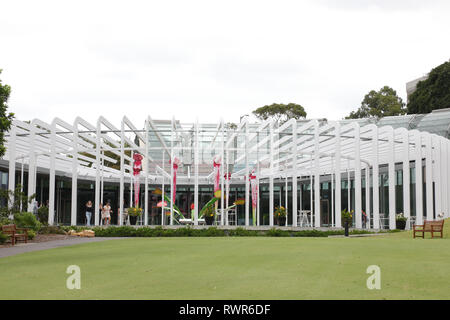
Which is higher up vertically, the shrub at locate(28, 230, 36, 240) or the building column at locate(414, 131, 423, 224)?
the building column at locate(414, 131, 423, 224)

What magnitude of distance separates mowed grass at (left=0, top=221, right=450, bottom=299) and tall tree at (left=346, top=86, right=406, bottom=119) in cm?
5488

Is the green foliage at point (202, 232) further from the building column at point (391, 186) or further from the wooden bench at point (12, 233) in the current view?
the wooden bench at point (12, 233)

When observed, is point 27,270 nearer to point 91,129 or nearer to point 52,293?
point 52,293

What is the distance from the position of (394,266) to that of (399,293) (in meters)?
2.50

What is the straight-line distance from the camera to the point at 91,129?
27.7 m

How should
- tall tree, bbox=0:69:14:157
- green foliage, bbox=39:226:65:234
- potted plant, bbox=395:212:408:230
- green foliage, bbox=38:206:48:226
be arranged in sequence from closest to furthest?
tall tree, bbox=0:69:14:157 → green foliage, bbox=39:226:65:234 → green foliage, bbox=38:206:48:226 → potted plant, bbox=395:212:408:230

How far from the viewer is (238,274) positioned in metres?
8.55

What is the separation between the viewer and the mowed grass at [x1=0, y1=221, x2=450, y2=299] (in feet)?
22.7

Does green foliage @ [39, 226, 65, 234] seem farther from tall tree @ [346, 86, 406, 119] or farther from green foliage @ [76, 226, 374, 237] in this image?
tall tree @ [346, 86, 406, 119]

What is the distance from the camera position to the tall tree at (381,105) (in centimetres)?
6495

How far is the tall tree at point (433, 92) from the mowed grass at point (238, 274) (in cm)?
4412

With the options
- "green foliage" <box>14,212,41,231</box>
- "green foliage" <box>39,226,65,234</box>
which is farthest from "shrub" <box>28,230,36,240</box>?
"green foliage" <box>39,226,65,234</box>

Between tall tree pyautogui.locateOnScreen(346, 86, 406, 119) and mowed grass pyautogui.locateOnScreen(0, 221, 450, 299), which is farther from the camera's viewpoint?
tall tree pyautogui.locateOnScreen(346, 86, 406, 119)
